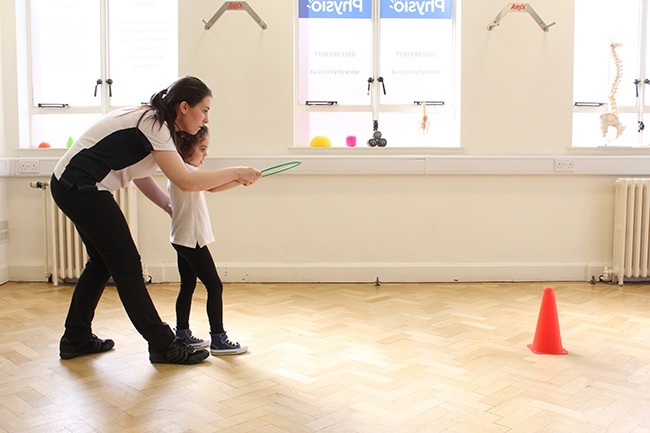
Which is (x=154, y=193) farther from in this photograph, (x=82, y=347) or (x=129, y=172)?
(x=82, y=347)

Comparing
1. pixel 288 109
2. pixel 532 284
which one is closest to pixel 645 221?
pixel 532 284

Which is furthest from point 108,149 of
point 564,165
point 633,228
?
point 633,228

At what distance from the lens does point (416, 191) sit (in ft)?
16.5

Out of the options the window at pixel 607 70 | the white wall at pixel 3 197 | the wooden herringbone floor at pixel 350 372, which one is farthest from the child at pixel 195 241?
the window at pixel 607 70

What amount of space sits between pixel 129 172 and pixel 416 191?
272 cm

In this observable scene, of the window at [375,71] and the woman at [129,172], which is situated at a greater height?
the window at [375,71]

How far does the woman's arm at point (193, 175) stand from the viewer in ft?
8.91

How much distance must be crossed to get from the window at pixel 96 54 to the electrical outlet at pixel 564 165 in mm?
3238

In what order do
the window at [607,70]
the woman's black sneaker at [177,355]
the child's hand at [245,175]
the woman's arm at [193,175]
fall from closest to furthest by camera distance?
the woman's arm at [193,175] < the child's hand at [245,175] < the woman's black sneaker at [177,355] < the window at [607,70]

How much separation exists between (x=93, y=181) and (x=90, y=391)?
35.8 inches

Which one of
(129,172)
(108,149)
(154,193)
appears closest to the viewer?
(108,149)

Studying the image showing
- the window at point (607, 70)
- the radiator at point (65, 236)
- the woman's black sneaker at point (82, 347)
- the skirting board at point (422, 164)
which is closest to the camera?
the woman's black sneaker at point (82, 347)

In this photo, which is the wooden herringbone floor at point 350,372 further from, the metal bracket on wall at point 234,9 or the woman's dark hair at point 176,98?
the metal bracket on wall at point 234,9

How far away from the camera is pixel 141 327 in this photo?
2.88 meters
